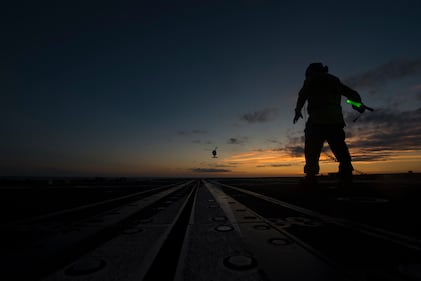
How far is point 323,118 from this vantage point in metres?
6.12

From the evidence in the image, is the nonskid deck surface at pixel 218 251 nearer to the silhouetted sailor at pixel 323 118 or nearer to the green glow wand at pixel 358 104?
the silhouetted sailor at pixel 323 118

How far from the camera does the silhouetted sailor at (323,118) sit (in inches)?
239

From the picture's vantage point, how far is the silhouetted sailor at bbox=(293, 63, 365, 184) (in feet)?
20.0

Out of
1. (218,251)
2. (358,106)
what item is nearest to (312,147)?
(358,106)

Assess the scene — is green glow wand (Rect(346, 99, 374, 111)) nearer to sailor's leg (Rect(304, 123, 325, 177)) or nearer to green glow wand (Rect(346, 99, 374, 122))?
green glow wand (Rect(346, 99, 374, 122))

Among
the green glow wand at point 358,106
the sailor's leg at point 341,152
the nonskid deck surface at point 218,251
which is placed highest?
the green glow wand at point 358,106

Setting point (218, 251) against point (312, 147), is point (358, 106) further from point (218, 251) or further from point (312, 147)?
point (218, 251)

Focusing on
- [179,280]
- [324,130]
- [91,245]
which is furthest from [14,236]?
[324,130]

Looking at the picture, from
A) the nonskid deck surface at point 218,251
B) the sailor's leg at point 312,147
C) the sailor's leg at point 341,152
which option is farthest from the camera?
the sailor's leg at point 312,147

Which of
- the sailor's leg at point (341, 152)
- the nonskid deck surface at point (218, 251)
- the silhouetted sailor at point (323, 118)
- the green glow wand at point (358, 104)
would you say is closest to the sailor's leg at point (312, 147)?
the silhouetted sailor at point (323, 118)

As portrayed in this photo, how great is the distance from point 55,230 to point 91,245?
0.84 m

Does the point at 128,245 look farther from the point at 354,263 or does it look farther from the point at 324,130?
the point at 324,130

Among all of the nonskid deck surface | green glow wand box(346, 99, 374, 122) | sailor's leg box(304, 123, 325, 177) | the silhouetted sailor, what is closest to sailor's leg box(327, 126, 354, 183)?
the silhouetted sailor

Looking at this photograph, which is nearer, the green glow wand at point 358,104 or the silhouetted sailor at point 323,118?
the silhouetted sailor at point 323,118
